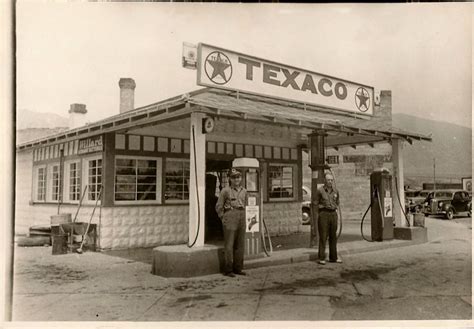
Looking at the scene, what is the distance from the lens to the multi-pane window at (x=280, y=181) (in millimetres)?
13367

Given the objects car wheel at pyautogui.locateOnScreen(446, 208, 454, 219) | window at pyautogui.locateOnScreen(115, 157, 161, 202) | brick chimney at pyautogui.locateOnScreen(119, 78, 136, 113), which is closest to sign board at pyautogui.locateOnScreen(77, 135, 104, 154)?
window at pyautogui.locateOnScreen(115, 157, 161, 202)

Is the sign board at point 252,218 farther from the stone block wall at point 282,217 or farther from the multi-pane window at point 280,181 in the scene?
the multi-pane window at point 280,181

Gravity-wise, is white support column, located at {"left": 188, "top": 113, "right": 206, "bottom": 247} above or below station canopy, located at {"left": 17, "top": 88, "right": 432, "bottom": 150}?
below

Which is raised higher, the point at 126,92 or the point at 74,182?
the point at 126,92

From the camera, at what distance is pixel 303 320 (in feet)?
17.3

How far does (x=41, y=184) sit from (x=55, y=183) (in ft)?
3.17

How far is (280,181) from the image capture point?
13641mm

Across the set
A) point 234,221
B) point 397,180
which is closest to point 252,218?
point 234,221

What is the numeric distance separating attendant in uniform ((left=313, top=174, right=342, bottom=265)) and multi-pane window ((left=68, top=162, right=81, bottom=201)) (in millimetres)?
6357

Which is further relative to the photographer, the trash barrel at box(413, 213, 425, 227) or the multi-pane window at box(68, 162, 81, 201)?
the trash barrel at box(413, 213, 425, 227)

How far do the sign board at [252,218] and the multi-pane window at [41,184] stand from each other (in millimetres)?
7495

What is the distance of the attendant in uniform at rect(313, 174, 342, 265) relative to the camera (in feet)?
28.0

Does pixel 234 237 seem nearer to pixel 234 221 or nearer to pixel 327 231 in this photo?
pixel 234 221

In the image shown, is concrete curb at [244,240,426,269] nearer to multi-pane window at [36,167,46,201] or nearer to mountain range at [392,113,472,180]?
mountain range at [392,113,472,180]
